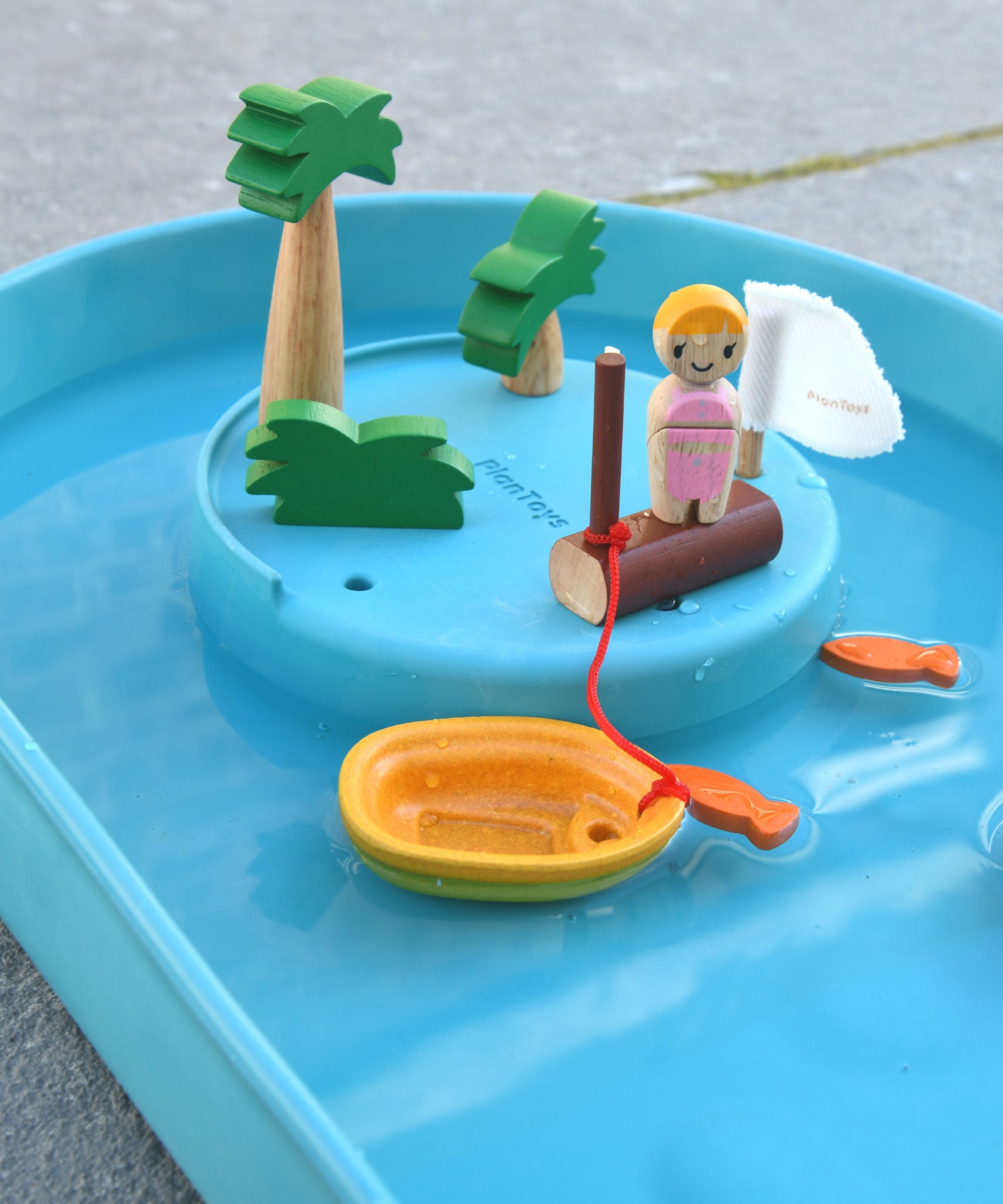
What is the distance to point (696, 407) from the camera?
735 millimetres

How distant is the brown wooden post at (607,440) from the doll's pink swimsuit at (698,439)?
0.13ft

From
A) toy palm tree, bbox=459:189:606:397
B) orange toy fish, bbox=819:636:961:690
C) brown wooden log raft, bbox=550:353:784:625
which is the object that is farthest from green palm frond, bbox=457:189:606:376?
orange toy fish, bbox=819:636:961:690

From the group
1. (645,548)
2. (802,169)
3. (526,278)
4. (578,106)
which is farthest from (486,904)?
(578,106)

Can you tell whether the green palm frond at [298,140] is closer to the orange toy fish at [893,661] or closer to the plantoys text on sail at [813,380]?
the plantoys text on sail at [813,380]

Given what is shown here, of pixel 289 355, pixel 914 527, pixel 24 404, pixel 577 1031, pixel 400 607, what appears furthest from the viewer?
pixel 24 404

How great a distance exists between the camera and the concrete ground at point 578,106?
1.78 metres

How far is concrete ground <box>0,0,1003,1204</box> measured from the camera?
1.78m

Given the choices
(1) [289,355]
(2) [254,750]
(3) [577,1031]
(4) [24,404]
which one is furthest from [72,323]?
(3) [577,1031]

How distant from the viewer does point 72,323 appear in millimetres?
1141

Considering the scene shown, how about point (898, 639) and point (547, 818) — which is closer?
point (547, 818)

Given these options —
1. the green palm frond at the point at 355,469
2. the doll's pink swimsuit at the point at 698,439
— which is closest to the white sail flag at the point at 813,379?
the doll's pink swimsuit at the point at 698,439

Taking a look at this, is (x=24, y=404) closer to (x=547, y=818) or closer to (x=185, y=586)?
(x=185, y=586)

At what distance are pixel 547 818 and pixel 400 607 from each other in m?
0.16

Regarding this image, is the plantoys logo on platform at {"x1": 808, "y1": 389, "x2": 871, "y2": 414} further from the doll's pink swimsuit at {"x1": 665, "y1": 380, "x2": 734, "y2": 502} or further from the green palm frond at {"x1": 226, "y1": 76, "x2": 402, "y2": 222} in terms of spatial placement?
the green palm frond at {"x1": 226, "y1": 76, "x2": 402, "y2": 222}
